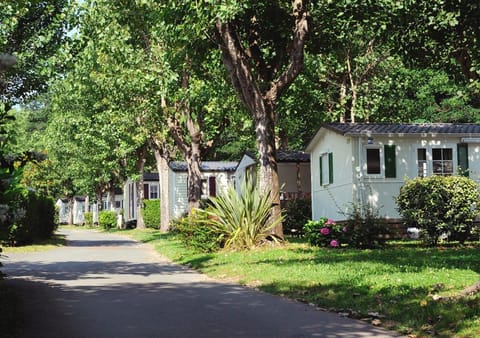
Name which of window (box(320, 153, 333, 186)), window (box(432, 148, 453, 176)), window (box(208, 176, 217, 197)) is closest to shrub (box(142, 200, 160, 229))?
window (box(208, 176, 217, 197))

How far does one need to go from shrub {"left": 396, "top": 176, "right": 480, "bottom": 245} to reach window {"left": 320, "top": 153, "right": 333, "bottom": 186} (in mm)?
8197

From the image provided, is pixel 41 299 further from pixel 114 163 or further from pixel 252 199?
pixel 114 163

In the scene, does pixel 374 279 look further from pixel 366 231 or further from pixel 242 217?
pixel 242 217

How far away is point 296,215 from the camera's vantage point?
28969 millimetres

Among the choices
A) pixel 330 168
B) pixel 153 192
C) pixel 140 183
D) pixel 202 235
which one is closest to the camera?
pixel 202 235

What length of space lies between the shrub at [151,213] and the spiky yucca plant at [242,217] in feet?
96.5

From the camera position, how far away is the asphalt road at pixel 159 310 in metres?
7.40

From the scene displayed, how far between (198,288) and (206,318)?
3255mm

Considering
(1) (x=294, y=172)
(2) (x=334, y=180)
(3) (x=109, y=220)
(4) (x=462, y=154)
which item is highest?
(4) (x=462, y=154)

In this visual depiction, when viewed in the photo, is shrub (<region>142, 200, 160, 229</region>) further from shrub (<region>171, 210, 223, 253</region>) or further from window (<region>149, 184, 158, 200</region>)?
shrub (<region>171, 210, 223, 253</region>)

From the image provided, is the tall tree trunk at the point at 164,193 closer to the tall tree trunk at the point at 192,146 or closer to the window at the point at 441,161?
the tall tree trunk at the point at 192,146

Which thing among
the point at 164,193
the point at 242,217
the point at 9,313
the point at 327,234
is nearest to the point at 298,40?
the point at 242,217

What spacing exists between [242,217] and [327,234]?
8.25ft

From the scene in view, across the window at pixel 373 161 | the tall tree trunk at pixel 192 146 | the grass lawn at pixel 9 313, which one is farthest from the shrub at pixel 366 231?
the tall tree trunk at pixel 192 146
